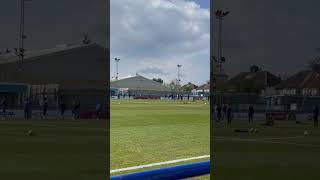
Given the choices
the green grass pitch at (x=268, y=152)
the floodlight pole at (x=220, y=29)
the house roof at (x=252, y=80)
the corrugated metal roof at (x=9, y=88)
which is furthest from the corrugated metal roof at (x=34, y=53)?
the house roof at (x=252, y=80)

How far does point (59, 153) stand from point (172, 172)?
3255mm

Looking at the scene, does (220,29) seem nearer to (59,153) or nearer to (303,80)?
(59,153)

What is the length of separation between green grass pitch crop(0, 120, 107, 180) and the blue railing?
59 centimetres

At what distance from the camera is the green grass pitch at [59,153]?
18.0 feet

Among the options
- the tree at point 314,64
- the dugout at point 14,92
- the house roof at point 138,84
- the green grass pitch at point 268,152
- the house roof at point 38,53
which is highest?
the house roof at point 138,84

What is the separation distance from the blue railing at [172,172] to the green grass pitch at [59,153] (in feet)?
1.95

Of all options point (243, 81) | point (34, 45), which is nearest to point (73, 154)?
point (34, 45)

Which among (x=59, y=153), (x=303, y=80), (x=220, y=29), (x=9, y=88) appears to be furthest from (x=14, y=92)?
(x=303, y=80)

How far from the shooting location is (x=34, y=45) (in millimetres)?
5543

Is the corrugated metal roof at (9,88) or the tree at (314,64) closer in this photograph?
the corrugated metal roof at (9,88)

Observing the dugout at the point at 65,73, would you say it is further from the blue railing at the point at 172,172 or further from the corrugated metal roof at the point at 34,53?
the blue railing at the point at 172,172

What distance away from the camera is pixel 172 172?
4777 mm

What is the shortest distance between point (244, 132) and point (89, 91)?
20.1ft

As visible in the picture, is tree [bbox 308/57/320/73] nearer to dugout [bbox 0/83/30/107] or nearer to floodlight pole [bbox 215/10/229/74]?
floodlight pole [bbox 215/10/229/74]
